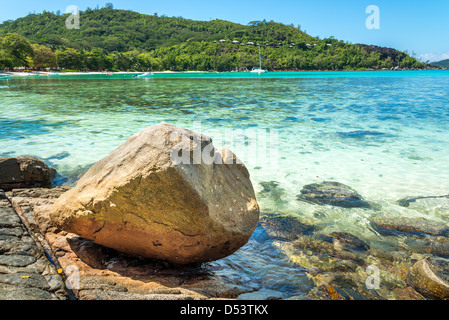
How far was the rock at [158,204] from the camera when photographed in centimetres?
294

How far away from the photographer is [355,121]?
49.4 feet

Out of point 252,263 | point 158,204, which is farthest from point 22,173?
point 252,263

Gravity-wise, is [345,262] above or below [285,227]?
below

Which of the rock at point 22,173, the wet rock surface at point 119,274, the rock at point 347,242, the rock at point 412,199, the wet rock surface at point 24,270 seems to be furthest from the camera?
the rock at point 412,199

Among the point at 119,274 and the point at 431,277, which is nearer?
the point at 119,274

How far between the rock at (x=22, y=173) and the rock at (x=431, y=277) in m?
6.51

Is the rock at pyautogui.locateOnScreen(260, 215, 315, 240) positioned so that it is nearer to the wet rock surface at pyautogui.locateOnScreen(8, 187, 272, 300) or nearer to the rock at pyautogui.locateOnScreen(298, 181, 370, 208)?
the rock at pyautogui.locateOnScreen(298, 181, 370, 208)

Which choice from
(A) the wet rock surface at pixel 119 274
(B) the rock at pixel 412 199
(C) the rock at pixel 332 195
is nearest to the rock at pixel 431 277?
(A) the wet rock surface at pixel 119 274

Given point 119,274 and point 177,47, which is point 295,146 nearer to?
point 119,274

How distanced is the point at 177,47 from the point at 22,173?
502 ft

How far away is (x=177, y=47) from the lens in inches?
5782

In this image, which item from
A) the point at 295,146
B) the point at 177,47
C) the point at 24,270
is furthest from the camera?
the point at 177,47

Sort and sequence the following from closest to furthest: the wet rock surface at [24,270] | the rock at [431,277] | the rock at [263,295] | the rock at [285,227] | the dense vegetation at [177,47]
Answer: the wet rock surface at [24,270] → the rock at [263,295] → the rock at [431,277] → the rock at [285,227] → the dense vegetation at [177,47]

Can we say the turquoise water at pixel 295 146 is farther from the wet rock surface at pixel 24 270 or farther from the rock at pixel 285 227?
the wet rock surface at pixel 24 270
